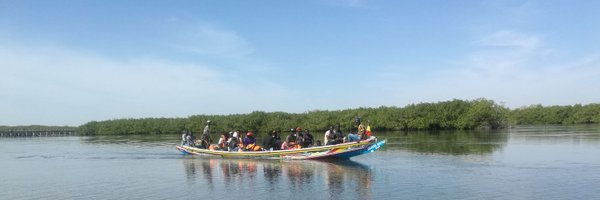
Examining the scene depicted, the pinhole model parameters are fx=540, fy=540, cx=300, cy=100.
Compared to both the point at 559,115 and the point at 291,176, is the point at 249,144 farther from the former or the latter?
the point at 559,115

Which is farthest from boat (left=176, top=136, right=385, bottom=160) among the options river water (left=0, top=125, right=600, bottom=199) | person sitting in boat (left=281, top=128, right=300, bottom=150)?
person sitting in boat (left=281, top=128, right=300, bottom=150)

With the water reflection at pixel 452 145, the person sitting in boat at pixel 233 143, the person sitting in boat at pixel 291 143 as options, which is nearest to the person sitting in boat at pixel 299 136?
the person sitting in boat at pixel 291 143

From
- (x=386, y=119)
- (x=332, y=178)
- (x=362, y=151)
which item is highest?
(x=386, y=119)

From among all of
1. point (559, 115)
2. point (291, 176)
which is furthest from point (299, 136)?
point (559, 115)

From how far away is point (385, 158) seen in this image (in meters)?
32.5

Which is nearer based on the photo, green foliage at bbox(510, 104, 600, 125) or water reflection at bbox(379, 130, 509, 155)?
water reflection at bbox(379, 130, 509, 155)

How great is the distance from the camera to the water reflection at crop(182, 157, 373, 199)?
2047 centimetres

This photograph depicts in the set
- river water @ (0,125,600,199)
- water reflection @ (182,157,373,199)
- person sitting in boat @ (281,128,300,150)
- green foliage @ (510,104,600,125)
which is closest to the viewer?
river water @ (0,125,600,199)

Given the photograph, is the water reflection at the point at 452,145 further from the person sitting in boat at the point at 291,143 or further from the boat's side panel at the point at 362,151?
the person sitting in boat at the point at 291,143

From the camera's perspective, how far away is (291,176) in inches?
971

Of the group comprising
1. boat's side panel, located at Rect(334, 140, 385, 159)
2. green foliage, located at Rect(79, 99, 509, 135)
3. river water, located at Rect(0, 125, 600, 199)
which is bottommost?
river water, located at Rect(0, 125, 600, 199)

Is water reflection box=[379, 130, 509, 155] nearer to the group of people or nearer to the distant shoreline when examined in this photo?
the group of people

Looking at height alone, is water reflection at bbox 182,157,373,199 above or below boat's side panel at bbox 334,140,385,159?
below

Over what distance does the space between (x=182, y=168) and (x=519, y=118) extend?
419 feet
